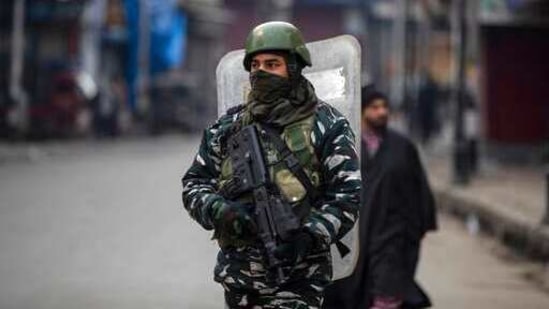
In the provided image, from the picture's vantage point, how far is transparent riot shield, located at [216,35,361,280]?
161 inches

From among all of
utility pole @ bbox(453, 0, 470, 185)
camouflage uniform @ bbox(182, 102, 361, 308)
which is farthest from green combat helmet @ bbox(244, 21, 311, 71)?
utility pole @ bbox(453, 0, 470, 185)

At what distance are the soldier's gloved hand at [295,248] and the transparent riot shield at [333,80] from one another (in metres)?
0.57

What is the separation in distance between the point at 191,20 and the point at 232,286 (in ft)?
138

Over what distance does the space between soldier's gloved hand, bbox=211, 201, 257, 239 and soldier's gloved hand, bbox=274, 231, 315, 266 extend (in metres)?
0.13

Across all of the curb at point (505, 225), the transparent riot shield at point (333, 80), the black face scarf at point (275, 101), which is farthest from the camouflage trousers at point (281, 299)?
the curb at point (505, 225)

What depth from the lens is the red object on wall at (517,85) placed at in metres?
21.8

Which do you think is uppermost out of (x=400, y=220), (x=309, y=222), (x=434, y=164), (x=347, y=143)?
(x=347, y=143)

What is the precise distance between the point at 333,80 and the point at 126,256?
6375 millimetres

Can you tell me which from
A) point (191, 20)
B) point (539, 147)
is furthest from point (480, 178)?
point (191, 20)

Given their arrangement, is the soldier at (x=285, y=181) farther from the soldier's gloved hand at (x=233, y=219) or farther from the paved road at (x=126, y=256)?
the paved road at (x=126, y=256)

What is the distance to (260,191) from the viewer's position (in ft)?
11.5

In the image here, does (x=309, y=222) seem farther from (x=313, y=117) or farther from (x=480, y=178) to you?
(x=480, y=178)

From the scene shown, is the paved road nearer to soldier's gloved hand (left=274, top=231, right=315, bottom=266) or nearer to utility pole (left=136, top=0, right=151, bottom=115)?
soldier's gloved hand (left=274, top=231, right=315, bottom=266)

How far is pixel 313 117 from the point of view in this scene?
3.71 metres
